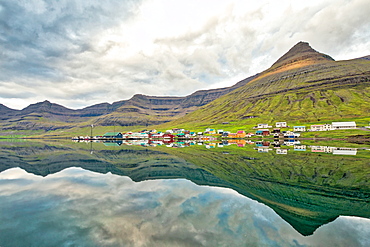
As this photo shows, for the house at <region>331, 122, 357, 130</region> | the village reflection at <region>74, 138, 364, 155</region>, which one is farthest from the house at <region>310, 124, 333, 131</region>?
the village reflection at <region>74, 138, 364, 155</region>

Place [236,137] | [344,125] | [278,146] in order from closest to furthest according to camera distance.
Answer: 1. [278,146]
2. [344,125]
3. [236,137]

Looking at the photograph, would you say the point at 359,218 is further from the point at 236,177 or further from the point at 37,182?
the point at 37,182

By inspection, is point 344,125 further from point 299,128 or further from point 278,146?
point 278,146

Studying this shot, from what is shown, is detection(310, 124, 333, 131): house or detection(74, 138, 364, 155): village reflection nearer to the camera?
detection(74, 138, 364, 155): village reflection

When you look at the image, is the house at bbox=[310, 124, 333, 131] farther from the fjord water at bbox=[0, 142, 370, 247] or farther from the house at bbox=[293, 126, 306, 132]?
the fjord water at bbox=[0, 142, 370, 247]

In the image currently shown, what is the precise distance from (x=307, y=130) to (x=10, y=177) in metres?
148

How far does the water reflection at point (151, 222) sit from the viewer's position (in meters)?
8.34

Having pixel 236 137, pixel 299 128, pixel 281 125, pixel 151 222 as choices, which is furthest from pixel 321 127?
pixel 151 222

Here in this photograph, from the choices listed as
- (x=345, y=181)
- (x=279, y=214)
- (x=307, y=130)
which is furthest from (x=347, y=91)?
(x=279, y=214)

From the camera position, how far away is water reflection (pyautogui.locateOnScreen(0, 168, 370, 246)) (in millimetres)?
8344

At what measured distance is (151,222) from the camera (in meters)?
9.95

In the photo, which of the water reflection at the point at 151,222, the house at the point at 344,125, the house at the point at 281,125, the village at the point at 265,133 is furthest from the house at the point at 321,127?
the water reflection at the point at 151,222

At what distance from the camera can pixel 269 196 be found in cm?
1484

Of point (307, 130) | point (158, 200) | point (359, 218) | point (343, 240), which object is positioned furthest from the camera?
point (307, 130)
